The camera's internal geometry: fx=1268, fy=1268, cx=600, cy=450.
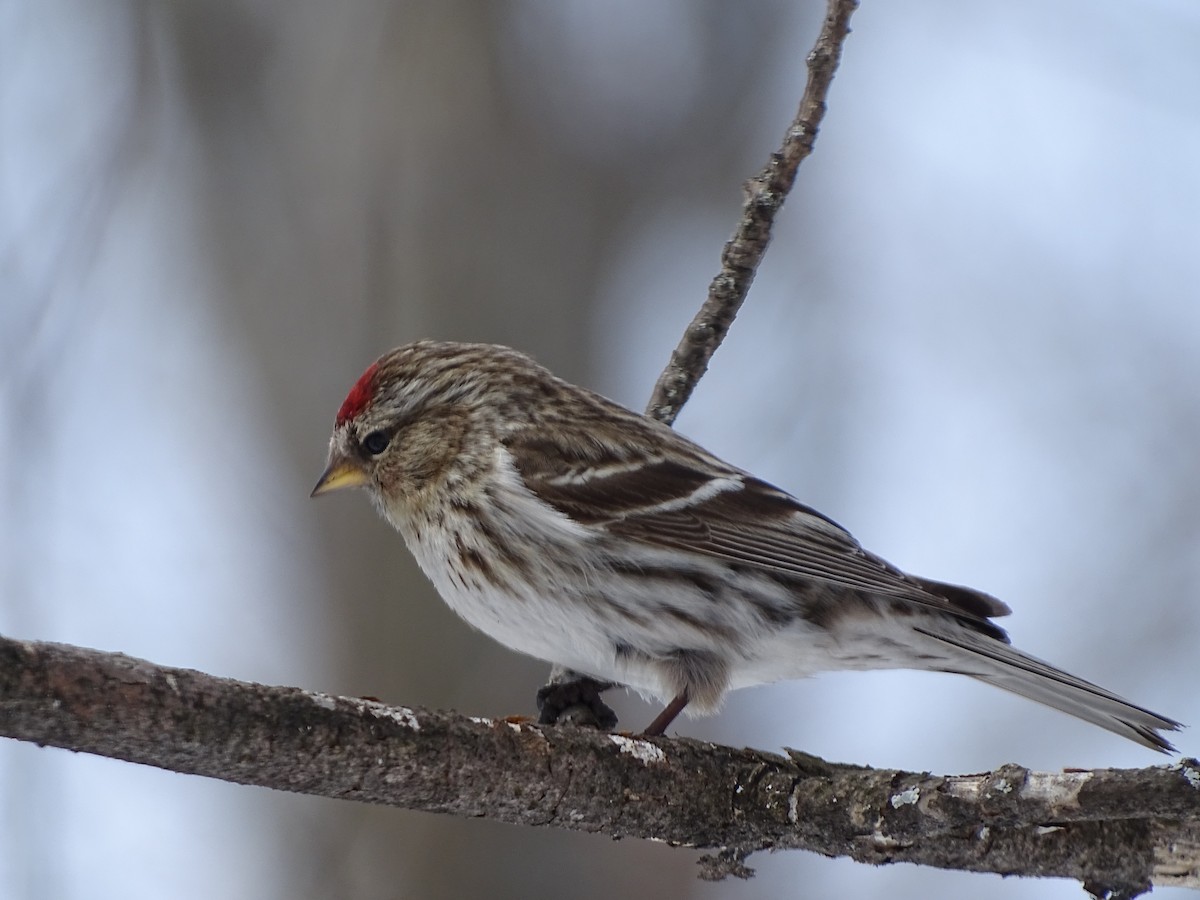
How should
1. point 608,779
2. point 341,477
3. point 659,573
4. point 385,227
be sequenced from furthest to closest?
point 385,227
point 341,477
point 659,573
point 608,779

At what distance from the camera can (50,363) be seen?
116 inches

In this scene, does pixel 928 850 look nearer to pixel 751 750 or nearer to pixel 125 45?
pixel 751 750

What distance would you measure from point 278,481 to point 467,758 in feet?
7.03

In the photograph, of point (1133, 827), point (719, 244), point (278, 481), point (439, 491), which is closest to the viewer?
point (1133, 827)

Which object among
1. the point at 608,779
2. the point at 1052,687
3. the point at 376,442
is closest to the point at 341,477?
the point at 376,442

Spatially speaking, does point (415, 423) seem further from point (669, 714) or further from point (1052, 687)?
point (1052, 687)

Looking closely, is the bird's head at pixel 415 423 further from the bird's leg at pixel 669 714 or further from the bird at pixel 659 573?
the bird's leg at pixel 669 714

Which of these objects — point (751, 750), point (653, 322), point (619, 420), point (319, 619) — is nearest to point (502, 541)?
point (619, 420)

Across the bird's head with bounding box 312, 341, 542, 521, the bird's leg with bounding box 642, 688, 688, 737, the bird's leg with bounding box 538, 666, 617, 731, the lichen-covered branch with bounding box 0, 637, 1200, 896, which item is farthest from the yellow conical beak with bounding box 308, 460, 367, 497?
the lichen-covered branch with bounding box 0, 637, 1200, 896

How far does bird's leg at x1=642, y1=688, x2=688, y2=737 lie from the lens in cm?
240

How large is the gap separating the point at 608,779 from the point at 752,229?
4.12ft

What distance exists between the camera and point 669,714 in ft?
8.12

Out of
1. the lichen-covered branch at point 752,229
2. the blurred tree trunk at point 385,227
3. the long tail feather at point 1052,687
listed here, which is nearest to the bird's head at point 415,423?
the lichen-covered branch at point 752,229

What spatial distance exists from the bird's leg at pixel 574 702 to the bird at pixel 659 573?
0.05m
